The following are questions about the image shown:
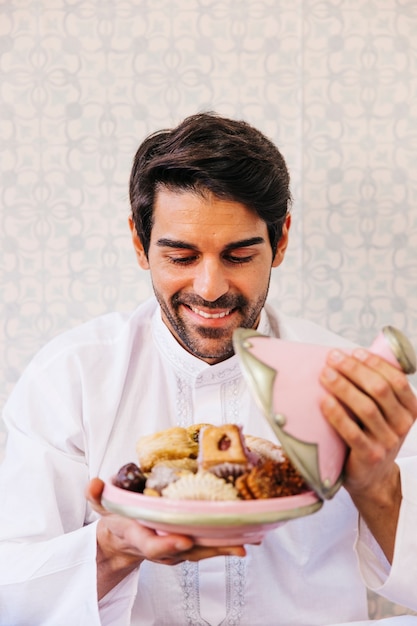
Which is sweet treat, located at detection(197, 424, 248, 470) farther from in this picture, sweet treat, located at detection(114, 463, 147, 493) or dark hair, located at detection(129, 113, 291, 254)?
dark hair, located at detection(129, 113, 291, 254)

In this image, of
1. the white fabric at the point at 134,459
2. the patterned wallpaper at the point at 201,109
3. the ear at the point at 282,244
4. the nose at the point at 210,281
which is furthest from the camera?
the patterned wallpaper at the point at 201,109

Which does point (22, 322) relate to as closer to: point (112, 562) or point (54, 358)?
point (54, 358)

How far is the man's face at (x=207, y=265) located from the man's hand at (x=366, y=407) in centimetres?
53

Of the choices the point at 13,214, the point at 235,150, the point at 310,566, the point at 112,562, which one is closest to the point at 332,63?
the point at 235,150

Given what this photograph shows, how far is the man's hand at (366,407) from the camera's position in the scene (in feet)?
3.59

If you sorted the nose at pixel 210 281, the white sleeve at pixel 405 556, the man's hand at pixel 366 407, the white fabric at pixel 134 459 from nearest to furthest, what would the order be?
the man's hand at pixel 366 407
the white sleeve at pixel 405 556
the nose at pixel 210 281
the white fabric at pixel 134 459

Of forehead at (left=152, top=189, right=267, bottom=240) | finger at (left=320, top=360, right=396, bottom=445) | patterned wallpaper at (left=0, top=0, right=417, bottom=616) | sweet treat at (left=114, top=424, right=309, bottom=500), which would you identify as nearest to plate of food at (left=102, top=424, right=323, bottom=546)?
sweet treat at (left=114, top=424, right=309, bottom=500)

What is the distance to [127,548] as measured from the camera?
1339mm

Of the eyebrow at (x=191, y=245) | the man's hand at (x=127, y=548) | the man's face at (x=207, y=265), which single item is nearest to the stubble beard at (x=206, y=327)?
the man's face at (x=207, y=265)

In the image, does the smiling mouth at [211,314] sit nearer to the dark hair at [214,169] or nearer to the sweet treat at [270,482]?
the dark hair at [214,169]

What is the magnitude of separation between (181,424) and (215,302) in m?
0.33

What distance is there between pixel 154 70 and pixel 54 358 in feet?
3.15

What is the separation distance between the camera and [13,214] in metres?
2.31

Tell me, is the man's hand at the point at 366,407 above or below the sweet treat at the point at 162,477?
above
